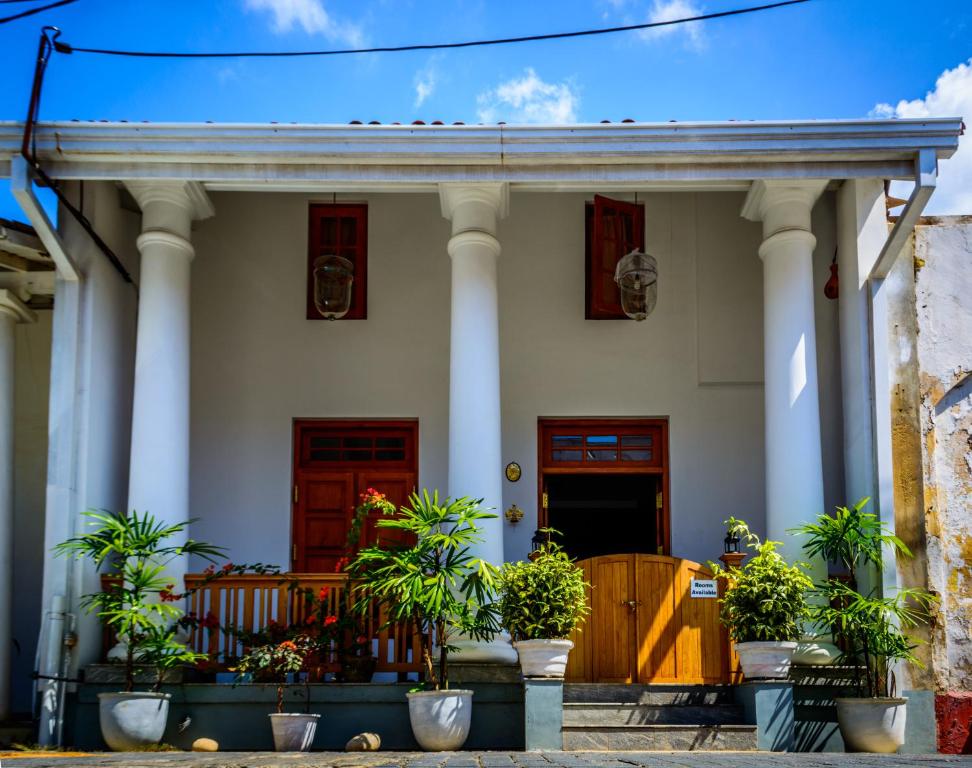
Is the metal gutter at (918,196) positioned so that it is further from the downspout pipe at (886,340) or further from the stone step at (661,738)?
the stone step at (661,738)

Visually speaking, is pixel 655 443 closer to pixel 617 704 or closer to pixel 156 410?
pixel 617 704

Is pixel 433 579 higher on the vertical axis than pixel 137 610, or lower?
higher

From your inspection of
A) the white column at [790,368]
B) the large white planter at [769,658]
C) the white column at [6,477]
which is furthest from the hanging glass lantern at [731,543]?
the white column at [6,477]

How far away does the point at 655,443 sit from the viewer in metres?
14.0

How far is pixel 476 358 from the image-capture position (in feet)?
39.1

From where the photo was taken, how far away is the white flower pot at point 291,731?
10492 mm

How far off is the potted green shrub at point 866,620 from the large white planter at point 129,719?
5.50 m

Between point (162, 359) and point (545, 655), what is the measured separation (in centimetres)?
447

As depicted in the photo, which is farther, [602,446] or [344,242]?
[344,242]

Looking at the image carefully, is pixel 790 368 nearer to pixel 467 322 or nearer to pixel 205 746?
pixel 467 322

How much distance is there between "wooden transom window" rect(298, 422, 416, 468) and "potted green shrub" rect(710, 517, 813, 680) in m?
4.37

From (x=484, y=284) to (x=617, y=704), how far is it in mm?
3955

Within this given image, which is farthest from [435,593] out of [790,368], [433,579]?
[790,368]

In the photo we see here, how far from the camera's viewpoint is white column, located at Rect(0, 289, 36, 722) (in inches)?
472
